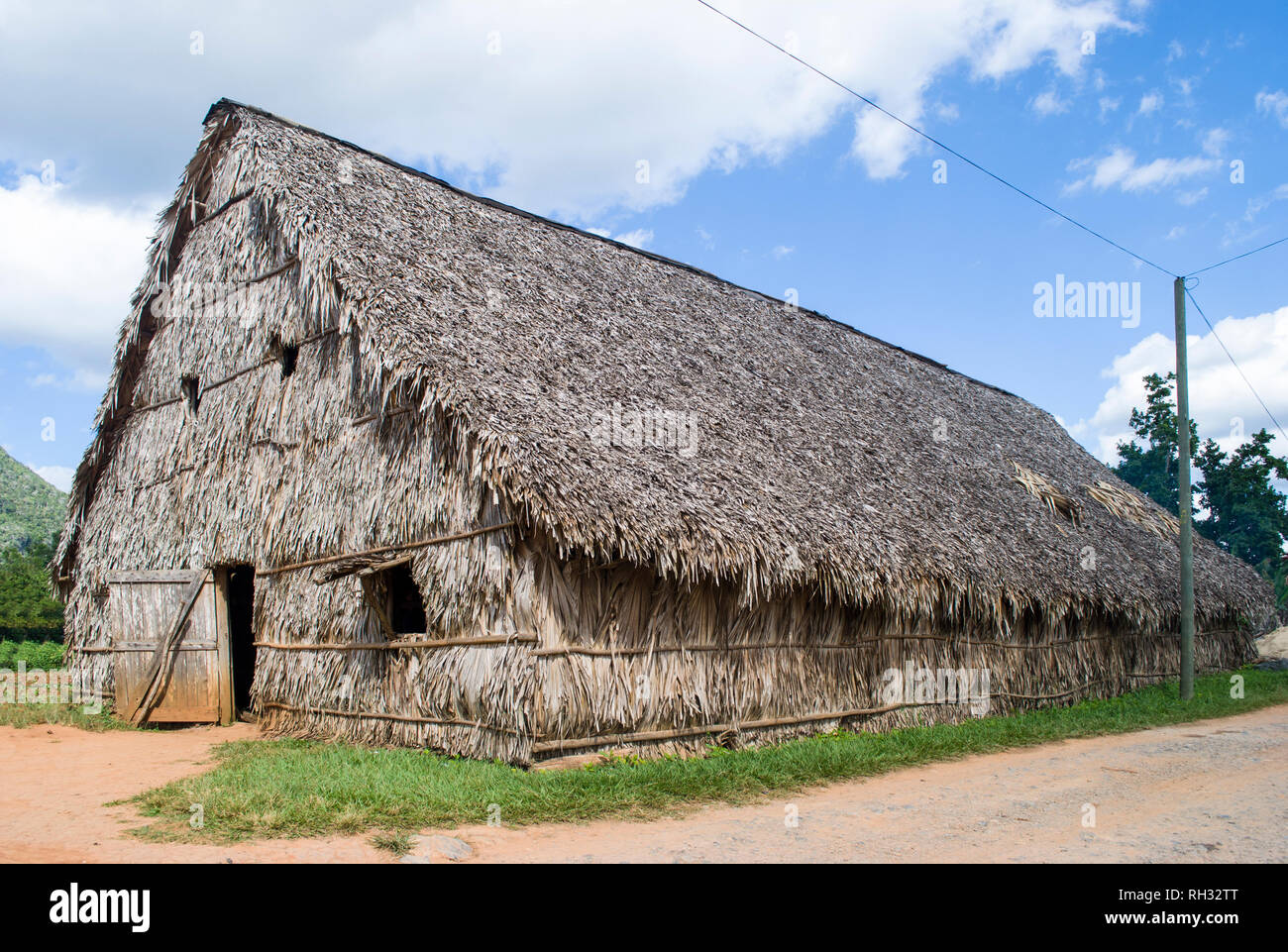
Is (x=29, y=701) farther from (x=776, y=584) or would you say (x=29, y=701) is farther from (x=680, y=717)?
(x=776, y=584)

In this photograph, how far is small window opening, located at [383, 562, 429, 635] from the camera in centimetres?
916

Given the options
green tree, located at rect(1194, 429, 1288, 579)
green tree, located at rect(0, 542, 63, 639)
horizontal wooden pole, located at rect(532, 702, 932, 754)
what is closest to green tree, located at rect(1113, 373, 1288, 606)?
green tree, located at rect(1194, 429, 1288, 579)

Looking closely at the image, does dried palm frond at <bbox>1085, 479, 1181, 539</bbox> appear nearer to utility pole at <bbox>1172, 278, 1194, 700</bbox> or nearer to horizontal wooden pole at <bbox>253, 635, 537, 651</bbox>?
utility pole at <bbox>1172, 278, 1194, 700</bbox>

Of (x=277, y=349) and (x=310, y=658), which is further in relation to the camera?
(x=277, y=349)

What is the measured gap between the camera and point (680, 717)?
8484 millimetres

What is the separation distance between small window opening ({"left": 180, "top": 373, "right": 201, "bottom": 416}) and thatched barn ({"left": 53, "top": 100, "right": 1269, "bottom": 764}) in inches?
2.2

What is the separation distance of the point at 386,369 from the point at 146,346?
6.14m

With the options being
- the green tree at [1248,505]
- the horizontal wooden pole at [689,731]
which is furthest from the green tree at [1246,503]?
the horizontal wooden pole at [689,731]

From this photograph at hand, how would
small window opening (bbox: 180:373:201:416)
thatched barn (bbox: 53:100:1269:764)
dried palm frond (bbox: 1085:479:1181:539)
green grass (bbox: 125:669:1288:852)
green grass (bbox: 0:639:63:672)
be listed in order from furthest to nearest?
green grass (bbox: 0:639:63:672)
dried palm frond (bbox: 1085:479:1181:539)
small window opening (bbox: 180:373:201:416)
thatched barn (bbox: 53:100:1269:764)
green grass (bbox: 125:669:1288:852)

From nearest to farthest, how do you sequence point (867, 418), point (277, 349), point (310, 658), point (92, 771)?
point (92, 771) < point (310, 658) < point (277, 349) < point (867, 418)

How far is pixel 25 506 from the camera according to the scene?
138 ft

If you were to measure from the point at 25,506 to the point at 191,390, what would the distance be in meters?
37.6
